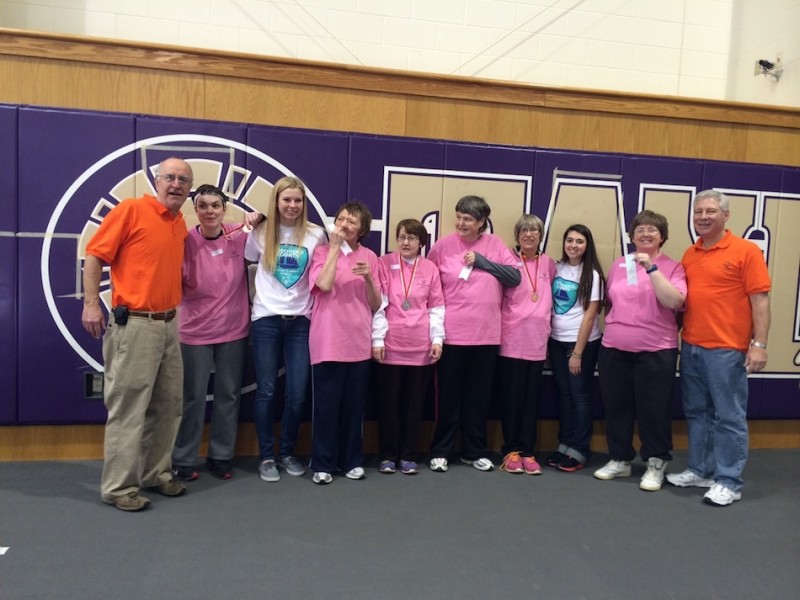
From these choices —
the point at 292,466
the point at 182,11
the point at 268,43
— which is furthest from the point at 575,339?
the point at 182,11

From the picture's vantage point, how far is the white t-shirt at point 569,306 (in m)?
3.52

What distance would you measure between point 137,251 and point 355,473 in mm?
1540

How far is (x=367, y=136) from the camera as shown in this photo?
356 centimetres

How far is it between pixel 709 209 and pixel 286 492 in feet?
8.35

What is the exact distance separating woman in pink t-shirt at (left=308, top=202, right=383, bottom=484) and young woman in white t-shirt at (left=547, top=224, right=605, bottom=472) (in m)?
1.12

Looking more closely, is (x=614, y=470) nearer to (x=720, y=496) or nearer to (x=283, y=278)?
(x=720, y=496)

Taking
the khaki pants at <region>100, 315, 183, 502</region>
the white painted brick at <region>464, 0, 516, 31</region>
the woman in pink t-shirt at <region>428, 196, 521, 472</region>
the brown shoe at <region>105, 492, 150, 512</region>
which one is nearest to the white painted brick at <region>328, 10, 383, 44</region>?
the white painted brick at <region>464, 0, 516, 31</region>

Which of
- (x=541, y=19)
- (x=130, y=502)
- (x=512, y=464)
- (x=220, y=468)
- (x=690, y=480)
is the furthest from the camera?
(x=541, y=19)

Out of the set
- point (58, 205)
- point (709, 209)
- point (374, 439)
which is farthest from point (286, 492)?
point (709, 209)

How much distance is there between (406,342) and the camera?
10.8 feet

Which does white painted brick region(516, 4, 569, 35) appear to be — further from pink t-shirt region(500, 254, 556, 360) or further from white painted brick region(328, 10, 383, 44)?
pink t-shirt region(500, 254, 556, 360)

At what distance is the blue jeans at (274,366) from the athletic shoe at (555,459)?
4.84 feet

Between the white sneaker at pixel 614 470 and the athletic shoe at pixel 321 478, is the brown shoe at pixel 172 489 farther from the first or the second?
the white sneaker at pixel 614 470

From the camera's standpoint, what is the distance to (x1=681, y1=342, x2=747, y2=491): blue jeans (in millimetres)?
3094
